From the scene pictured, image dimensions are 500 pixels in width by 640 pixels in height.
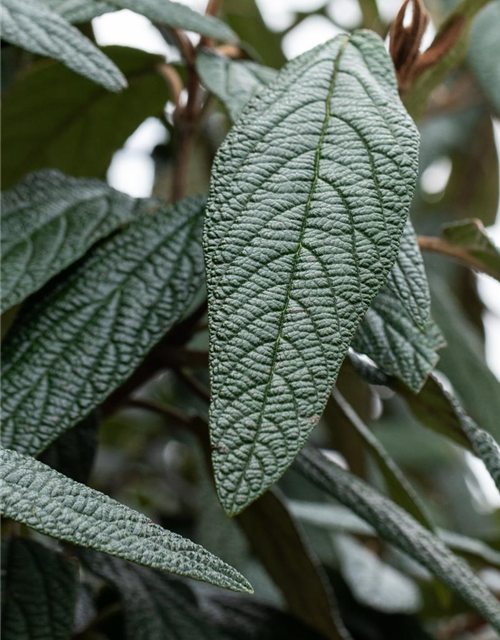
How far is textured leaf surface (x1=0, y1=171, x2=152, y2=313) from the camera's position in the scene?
0.50m

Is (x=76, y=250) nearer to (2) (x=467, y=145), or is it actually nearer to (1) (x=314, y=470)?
(1) (x=314, y=470)

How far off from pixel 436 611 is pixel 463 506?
1.30 feet

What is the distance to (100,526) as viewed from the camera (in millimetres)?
319

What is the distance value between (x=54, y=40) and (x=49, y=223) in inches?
5.0

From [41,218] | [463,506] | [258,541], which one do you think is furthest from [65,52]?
[463,506]

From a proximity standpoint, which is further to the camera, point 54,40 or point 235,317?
point 54,40

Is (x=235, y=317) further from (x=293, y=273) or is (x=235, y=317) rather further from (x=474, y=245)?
(x=474, y=245)

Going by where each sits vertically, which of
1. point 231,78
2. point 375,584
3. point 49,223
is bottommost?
point 375,584

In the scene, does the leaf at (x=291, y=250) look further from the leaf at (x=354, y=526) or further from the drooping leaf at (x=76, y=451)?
the leaf at (x=354, y=526)

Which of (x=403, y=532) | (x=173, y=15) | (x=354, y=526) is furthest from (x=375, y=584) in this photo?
(x=173, y=15)

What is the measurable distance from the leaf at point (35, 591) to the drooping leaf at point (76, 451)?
57 mm

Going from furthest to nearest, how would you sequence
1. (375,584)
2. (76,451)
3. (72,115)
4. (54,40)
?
(375,584) < (72,115) < (76,451) < (54,40)

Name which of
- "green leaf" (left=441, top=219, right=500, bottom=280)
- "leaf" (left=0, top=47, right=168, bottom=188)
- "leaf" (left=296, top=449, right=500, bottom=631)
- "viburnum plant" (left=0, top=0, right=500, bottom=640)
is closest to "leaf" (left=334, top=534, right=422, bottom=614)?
"viburnum plant" (left=0, top=0, right=500, bottom=640)

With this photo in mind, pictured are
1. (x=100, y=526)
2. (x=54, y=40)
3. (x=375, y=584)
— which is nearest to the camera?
(x=100, y=526)
